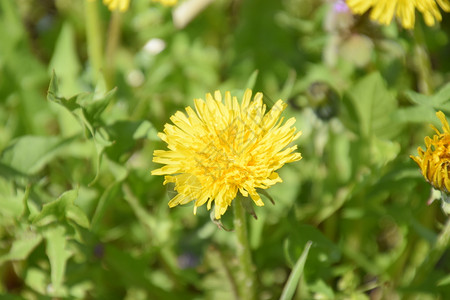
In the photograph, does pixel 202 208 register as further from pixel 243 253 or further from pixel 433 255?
pixel 433 255

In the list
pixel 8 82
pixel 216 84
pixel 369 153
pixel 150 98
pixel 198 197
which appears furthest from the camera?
pixel 216 84

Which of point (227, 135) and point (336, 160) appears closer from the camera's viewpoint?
point (227, 135)

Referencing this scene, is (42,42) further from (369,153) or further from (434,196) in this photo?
(434,196)

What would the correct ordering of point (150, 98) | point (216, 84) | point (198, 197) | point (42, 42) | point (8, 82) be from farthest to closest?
1. point (42, 42)
2. point (216, 84)
3. point (8, 82)
4. point (150, 98)
5. point (198, 197)

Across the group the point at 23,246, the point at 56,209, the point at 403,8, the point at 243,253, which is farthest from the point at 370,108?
the point at 23,246

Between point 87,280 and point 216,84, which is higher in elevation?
point 216,84

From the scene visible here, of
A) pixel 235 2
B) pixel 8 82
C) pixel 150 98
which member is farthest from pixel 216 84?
pixel 8 82

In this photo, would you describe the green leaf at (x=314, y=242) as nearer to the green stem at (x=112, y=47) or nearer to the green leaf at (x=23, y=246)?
the green leaf at (x=23, y=246)

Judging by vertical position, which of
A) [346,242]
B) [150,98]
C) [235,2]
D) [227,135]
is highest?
[235,2]
